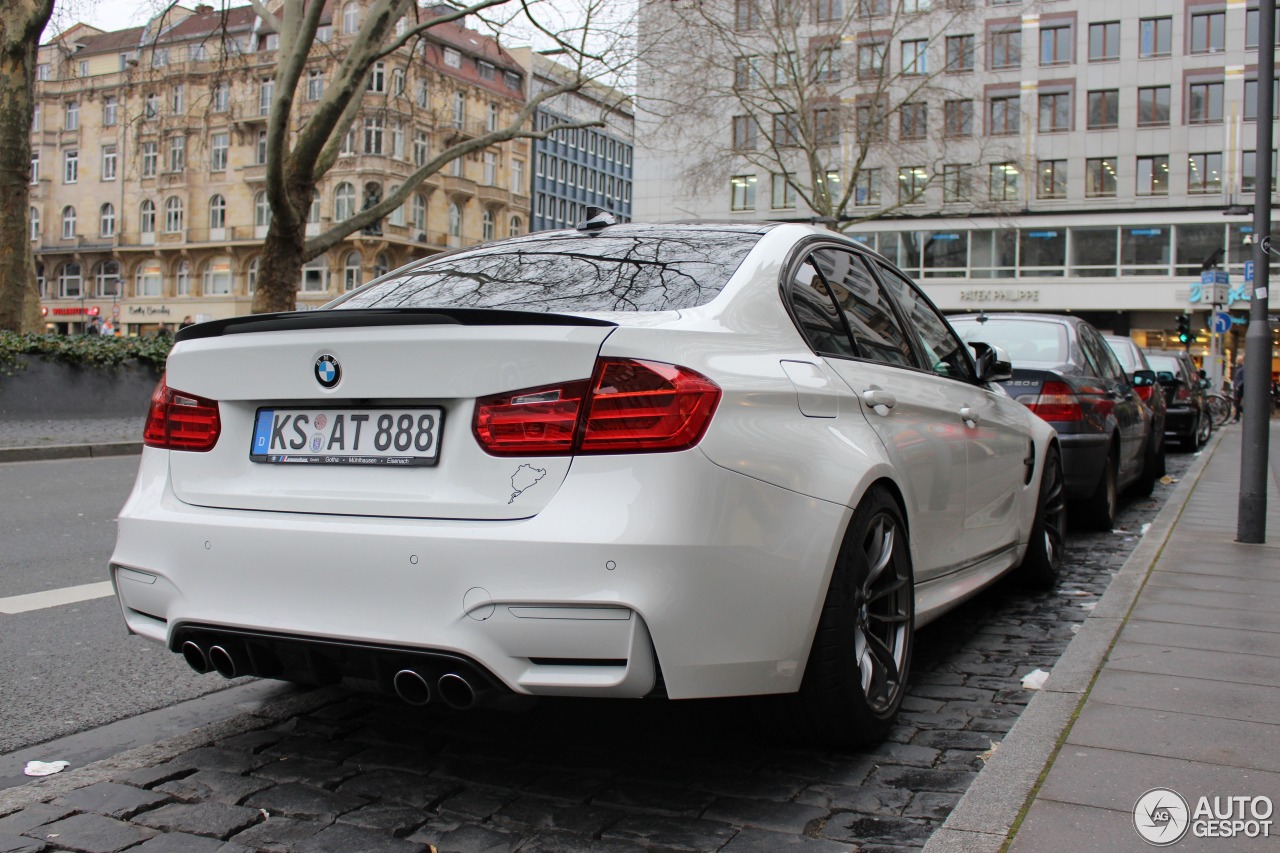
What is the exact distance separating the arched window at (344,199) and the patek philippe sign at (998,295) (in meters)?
34.5

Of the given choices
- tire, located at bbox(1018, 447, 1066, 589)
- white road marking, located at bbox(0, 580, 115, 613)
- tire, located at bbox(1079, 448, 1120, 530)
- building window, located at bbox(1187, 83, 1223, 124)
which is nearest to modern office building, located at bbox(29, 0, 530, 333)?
building window, located at bbox(1187, 83, 1223, 124)

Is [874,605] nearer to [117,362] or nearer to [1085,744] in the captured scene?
[1085,744]

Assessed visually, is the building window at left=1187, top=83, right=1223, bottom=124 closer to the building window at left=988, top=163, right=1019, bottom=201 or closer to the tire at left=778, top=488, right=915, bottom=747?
the building window at left=988, top=163, right=1019, bottom=201

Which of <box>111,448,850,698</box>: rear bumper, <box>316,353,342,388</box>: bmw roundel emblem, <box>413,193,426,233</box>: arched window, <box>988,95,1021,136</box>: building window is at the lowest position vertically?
<box>111,448,850,698</box>: rear bumper

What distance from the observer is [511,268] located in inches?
146

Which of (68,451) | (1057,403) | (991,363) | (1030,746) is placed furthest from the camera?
(68,451)

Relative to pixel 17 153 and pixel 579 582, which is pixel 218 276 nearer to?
pixel 17 153

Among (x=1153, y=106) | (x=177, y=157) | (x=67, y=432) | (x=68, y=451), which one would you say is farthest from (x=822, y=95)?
(x=177, y=157)

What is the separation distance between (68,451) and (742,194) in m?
45.8

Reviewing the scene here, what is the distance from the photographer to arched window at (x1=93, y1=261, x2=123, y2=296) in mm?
77938

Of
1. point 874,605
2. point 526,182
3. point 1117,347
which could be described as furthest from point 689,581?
point 526,182

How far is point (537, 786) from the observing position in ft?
10.5

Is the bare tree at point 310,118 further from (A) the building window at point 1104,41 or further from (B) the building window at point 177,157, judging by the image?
(B) the building window at point 177,157

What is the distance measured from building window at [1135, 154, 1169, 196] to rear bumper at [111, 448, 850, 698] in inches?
2100
